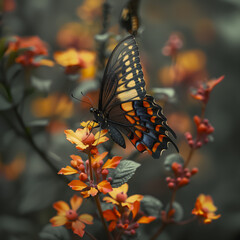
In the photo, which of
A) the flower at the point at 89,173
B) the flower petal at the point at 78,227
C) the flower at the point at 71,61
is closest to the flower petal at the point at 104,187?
the flower at the point at 89,173

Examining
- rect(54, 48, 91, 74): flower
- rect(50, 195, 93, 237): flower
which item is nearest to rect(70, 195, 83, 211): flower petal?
rect(50, 195, 93, 237): flower

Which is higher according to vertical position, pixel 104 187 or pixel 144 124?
pixel 144 124

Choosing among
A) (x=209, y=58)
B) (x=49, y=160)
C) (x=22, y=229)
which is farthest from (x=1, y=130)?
(x=209, y=58)

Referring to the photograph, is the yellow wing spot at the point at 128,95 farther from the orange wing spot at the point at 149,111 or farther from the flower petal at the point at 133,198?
the flower petal at the point at 133,198

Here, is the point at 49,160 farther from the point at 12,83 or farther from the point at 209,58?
the point at 209,58

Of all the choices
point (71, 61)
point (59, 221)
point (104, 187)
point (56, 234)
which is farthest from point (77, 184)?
point (71, 61)

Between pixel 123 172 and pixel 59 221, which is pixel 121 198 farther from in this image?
pixel 59 221

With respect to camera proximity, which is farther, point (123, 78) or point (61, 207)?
point (123, 78)
